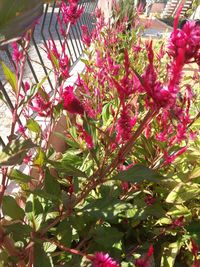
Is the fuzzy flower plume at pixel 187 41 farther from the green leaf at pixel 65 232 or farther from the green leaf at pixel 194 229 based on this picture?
the green leaf at pixel 194 229

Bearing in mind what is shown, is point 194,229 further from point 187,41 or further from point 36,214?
point 187,41

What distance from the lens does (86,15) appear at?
15.8 feet

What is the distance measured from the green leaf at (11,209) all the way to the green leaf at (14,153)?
0.26m

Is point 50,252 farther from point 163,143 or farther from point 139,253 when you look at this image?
point 163,143

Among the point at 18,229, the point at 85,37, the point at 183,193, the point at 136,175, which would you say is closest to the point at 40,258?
the point at 18,229

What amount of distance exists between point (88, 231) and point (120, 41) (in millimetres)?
Answer: 2516

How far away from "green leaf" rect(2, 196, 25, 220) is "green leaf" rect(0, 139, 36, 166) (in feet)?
0.87

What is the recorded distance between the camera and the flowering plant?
0.56 metres

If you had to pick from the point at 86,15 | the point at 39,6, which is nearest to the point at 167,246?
the point at 39,6

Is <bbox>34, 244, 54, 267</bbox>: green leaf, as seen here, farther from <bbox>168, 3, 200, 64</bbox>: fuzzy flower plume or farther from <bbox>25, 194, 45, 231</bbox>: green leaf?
<bbox>168, 3, 200, 64</bbox>: fuzzy flower plume

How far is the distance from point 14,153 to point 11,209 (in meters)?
0.32

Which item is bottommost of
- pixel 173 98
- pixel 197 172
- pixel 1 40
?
pixel 197 172

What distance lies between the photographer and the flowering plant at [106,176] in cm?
56

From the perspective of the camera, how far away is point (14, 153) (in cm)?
58
